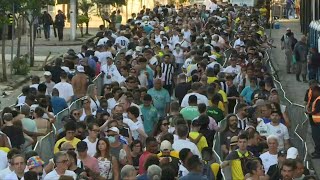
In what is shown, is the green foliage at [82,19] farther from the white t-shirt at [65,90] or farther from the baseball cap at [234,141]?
the baseball cap at [234,141]

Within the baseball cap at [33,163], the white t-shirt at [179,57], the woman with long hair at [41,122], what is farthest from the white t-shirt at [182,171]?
the white t-shirt at [179,57]

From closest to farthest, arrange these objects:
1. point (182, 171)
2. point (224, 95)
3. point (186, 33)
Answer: point (182, 171)
point (224, 95)
point (186, 33)

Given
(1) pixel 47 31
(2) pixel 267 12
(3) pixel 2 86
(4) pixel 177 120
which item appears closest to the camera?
(4) pixel 177 120

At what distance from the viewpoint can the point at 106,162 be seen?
596 inches

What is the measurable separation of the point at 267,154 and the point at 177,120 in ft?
5.98

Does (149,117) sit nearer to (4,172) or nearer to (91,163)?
(91,163)

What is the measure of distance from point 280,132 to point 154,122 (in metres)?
2.82

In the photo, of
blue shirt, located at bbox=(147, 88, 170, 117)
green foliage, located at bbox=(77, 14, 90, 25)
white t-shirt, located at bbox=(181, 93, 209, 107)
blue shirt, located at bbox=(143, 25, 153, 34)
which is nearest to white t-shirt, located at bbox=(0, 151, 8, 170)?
white t-shirt, located at bbox=(181, 93, 209, 107)

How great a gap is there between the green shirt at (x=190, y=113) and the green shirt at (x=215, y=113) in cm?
43

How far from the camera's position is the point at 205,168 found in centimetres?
1567

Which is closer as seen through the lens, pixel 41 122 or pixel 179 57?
pixel 41 122

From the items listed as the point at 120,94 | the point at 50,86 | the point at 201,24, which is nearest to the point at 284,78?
the point at 201,24

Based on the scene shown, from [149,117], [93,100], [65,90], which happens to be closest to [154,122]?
[149,117]

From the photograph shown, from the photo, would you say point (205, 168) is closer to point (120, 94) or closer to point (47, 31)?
point (120, 94)
